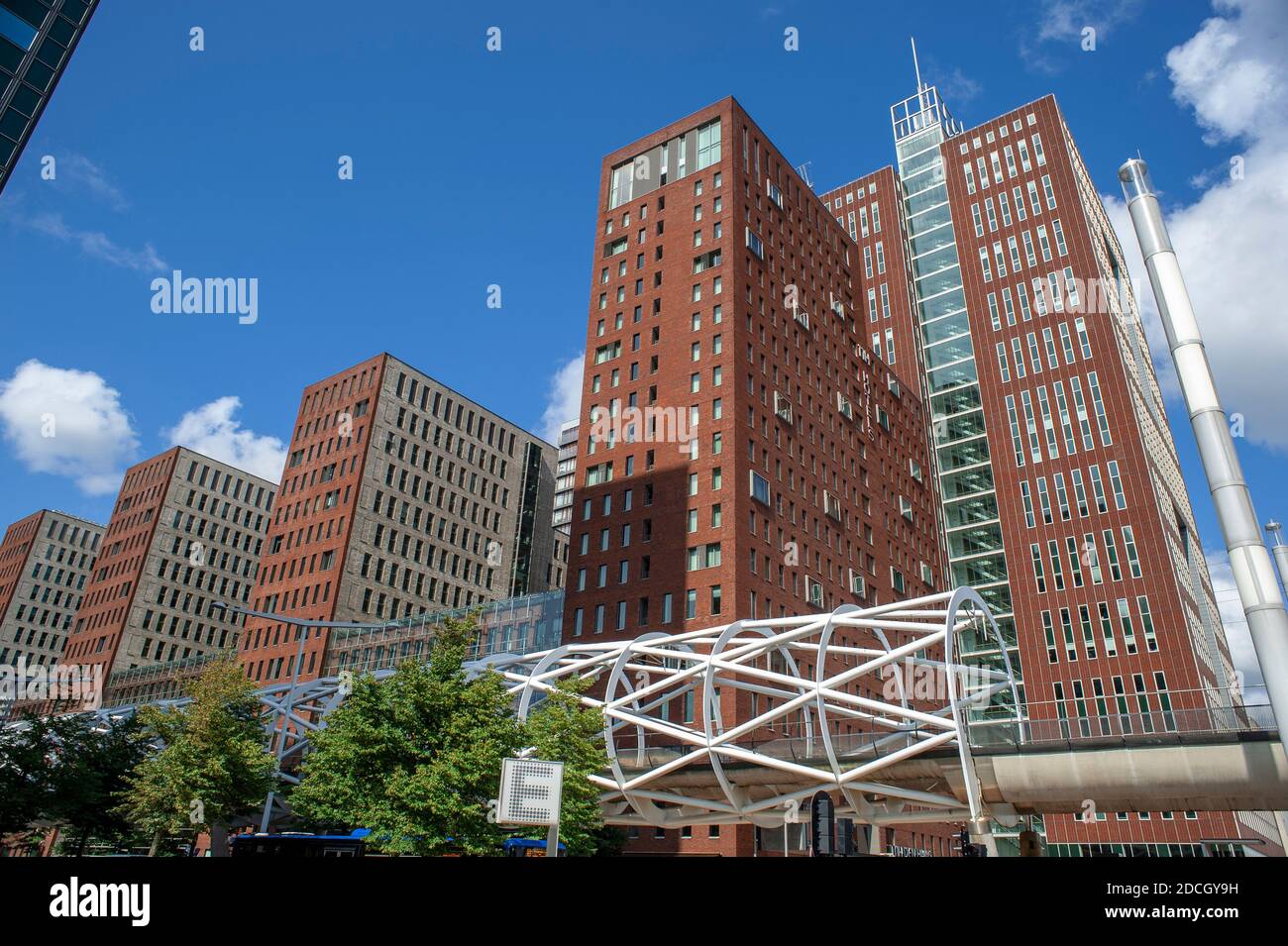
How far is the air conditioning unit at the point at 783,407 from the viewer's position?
68.2m

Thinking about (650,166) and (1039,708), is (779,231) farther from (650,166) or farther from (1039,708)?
(1039,708)

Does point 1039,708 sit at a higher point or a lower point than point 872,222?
lower

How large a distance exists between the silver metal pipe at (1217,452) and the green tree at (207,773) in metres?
41.2

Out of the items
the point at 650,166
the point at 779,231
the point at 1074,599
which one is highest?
the point at 650,166

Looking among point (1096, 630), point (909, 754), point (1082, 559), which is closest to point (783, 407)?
point (909, 754)

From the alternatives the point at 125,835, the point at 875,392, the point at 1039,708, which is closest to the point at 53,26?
the point at 125,835

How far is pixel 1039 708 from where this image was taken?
279 ft

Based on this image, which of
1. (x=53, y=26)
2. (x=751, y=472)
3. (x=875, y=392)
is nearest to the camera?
(x=53, y=26)

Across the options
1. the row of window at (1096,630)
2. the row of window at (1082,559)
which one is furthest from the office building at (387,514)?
the row of window at (1096,630)

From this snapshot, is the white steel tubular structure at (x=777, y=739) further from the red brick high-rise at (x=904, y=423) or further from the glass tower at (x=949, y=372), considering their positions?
the glass tower at (x=949, y=372)

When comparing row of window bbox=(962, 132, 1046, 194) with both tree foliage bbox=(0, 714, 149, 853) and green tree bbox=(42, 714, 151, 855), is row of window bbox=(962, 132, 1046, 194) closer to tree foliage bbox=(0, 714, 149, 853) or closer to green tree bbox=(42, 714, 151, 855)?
green tree bbox=(42, 714, 151, 855)

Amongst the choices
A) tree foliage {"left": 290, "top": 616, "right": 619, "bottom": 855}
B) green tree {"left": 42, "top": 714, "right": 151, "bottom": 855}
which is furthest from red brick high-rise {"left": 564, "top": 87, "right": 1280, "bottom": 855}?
green tree {"left": 42, "top": 714, "right": 151, "bottom": 855}

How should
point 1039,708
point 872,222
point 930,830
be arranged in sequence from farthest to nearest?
point 872,222 < point 1039,708 < point 930,830

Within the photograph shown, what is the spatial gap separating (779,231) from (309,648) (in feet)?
189
